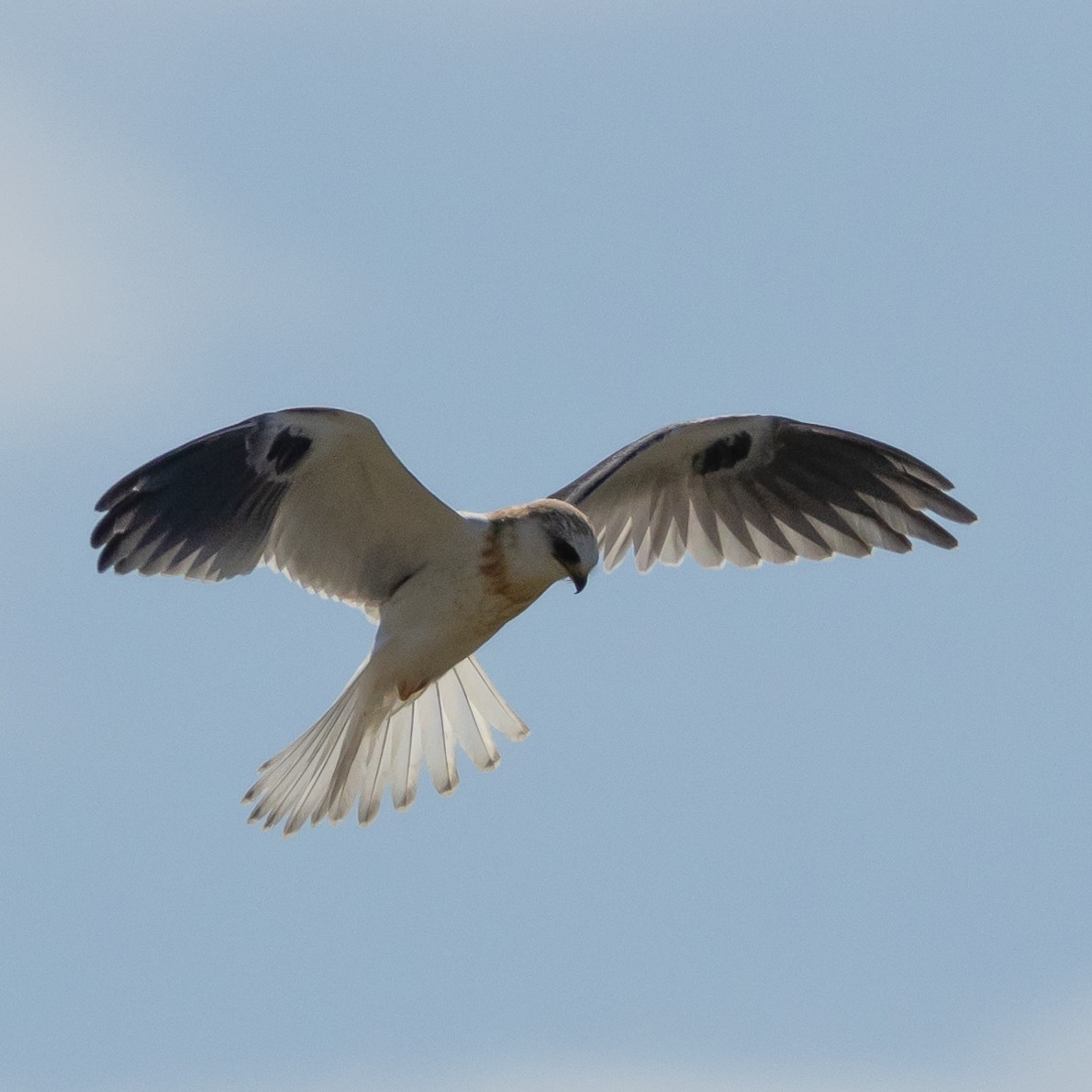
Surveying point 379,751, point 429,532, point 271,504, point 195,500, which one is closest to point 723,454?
point 429,532

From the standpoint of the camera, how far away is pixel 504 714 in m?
9.66

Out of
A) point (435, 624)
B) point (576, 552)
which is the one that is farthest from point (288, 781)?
point (576, 552)

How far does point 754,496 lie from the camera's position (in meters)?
9.76

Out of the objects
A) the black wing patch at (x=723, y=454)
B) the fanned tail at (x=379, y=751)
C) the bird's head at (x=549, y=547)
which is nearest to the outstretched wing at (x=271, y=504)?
the bird's head at (x=549, y=547)

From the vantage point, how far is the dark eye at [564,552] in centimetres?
816

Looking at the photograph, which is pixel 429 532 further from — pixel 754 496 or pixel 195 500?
pixel 754 496

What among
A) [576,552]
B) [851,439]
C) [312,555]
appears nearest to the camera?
[576,552]

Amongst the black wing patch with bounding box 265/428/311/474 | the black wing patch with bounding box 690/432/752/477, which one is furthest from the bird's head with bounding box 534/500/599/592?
the black wing patch with bounding box 690/432/752/477

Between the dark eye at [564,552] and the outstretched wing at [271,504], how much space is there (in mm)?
515

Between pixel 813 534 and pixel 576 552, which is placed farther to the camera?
pixel 813 534

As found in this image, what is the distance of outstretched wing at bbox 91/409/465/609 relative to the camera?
818cm

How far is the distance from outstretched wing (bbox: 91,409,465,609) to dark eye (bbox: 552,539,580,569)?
20.3 inches

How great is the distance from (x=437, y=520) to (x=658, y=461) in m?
1.50

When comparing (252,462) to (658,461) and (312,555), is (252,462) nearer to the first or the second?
(312,555)
